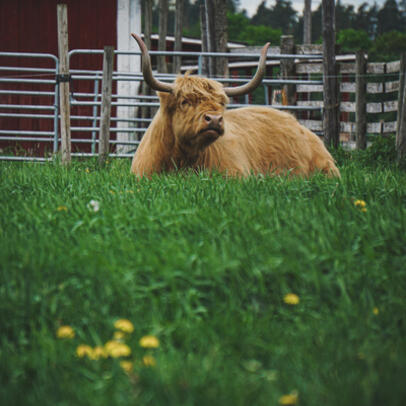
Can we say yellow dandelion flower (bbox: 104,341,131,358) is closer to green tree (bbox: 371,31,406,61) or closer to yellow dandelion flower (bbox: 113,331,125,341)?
yellow dandelion flower (bbox: 113,331,125,341)

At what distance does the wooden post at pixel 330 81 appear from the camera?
8531 millimetres

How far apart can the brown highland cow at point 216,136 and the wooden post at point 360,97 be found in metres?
3.66

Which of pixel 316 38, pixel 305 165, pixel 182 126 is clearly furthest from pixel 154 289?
pixel 316 38

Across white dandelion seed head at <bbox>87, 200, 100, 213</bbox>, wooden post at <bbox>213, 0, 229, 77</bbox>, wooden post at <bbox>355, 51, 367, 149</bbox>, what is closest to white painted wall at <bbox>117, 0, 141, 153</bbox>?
wooden post at <bbox>213, 0, 229, 77</bbox>

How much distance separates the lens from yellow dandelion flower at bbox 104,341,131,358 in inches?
74.8

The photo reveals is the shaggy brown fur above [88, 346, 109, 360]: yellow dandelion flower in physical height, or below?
above

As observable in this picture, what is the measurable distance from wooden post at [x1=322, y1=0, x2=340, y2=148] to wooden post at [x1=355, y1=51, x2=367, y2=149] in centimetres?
110

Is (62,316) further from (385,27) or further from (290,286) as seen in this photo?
(385,27)

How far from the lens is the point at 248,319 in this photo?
88.4 inches

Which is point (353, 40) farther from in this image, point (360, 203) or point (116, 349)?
point (116, 349)

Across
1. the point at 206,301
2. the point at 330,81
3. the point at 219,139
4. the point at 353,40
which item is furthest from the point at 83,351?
the point at 353,40

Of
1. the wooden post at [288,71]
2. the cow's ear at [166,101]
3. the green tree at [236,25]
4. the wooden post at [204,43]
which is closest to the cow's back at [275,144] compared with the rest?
the cow's ear at [166,101]

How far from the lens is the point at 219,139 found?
5684 mm

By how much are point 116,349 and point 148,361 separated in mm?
119
